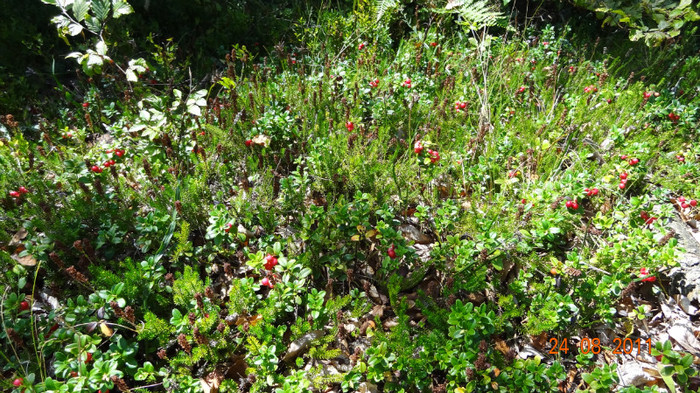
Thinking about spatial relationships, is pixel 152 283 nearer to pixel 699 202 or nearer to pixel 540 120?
pixel 540 120

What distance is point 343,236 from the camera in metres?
2.41

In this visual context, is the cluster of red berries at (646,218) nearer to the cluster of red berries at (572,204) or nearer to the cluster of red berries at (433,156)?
the cluster of red berries at (572,204)

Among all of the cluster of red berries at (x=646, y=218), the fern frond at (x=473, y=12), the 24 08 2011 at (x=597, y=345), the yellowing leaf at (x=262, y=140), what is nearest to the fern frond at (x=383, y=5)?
the fern frond at (x=473, y=12)

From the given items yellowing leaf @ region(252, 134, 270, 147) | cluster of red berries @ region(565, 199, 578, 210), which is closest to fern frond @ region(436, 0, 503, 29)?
cluster of red berries @ region(565, 199, 578, 210)

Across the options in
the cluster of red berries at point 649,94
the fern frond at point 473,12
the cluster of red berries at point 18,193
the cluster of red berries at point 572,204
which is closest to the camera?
the cluster of red berries at point 572,204

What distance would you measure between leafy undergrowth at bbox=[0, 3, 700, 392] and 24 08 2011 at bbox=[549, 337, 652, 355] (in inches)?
1.3

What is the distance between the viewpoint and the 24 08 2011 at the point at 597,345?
217cm

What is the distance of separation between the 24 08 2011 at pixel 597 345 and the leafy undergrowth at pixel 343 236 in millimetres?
33

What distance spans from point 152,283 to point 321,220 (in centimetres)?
101

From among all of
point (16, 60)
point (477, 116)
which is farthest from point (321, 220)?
point (16, 60)

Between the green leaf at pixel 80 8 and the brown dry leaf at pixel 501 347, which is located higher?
the green leaf at pixel 80 8

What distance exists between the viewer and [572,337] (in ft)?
7.34

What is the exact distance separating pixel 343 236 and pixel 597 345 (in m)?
1.62

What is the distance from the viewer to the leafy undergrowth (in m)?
1.92
